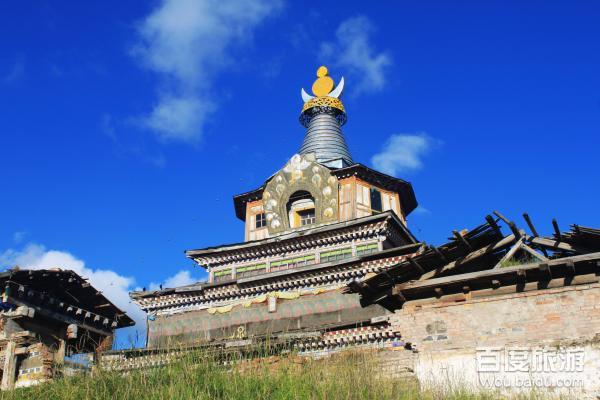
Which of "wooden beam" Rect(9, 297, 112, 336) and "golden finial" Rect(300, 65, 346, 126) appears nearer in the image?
"wooden beam" Rect(9, 297, 112, 336)

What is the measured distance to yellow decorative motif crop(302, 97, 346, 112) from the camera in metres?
39.9

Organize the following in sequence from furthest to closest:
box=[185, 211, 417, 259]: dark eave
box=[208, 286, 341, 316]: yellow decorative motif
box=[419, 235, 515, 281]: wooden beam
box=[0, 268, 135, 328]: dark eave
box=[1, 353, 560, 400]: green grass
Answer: box=[185, 211, 417, 259]: dark eave < box=[208, 286, 341, 316]: yellow decorative motif < box=[0, 268, 135, 328]: dark eave < box=[419, 235, 515, 281]: wooden beam < box=[1, 353, 560, 400]: green grass

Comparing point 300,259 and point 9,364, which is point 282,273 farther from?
point 9,364

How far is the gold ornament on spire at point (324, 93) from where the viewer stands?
131ft

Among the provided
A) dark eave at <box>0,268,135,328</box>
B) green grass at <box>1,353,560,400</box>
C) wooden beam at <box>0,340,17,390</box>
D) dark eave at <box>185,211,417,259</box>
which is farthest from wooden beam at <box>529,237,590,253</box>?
wooden beam at <box>0,340,17,390</box>

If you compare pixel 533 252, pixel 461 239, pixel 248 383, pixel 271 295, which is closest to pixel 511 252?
pixel 533 252

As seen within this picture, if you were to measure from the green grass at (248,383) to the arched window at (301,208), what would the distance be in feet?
68.4

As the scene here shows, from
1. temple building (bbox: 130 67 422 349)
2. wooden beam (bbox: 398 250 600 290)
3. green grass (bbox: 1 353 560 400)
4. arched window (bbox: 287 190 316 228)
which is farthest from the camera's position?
arched window (bbox: 287 190 316 228)

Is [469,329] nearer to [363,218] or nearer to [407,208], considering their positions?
[363,218]

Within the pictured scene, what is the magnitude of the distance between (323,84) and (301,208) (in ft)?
38.0

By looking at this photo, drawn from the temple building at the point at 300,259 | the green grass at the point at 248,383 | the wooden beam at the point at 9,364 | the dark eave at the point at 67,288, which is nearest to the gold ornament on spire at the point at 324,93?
the temple building at the point at 300,259

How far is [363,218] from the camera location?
29109mm

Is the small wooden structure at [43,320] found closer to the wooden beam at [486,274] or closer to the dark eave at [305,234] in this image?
the dark eave at [305,234]

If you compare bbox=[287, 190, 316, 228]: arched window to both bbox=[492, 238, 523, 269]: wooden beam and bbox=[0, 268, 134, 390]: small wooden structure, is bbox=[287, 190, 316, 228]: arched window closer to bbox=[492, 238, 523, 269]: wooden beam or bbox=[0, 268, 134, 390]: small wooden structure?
bbox=[0, 268, 134, 390]: small wooden structure
